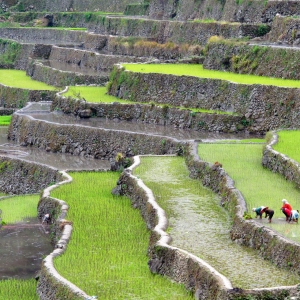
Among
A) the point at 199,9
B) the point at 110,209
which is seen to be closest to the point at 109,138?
the point at 110,209

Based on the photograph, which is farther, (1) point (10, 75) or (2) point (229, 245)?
(1) point (10, 75)

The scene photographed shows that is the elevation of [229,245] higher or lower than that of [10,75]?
higher

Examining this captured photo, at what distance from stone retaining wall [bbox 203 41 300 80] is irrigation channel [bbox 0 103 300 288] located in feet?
14.0

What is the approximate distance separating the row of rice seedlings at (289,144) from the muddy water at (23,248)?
6452 mm

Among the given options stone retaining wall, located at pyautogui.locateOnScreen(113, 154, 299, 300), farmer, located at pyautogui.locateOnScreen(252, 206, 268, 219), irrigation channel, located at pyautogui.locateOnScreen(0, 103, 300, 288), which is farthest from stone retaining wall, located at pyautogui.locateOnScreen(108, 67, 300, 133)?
farmer, located at pyautogui.locateOnScreen(252, 206, 268, 219)

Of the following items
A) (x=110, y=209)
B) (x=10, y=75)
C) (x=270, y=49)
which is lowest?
(x=10, y=75)

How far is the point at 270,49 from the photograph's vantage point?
3794cm

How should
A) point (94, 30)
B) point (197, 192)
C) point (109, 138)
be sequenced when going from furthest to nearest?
point (94, 30)
point (109, 138)
point (197, 192)

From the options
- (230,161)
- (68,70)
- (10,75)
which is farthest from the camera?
(10,75)

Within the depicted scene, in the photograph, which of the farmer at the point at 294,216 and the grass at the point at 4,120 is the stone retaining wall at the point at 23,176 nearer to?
the grass at the point at 4,120

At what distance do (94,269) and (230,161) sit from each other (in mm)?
8492

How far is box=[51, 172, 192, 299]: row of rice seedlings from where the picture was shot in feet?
60.8

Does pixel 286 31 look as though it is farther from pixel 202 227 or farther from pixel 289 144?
pixel 202 227

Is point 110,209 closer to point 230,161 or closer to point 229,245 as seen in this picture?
point 230,161
